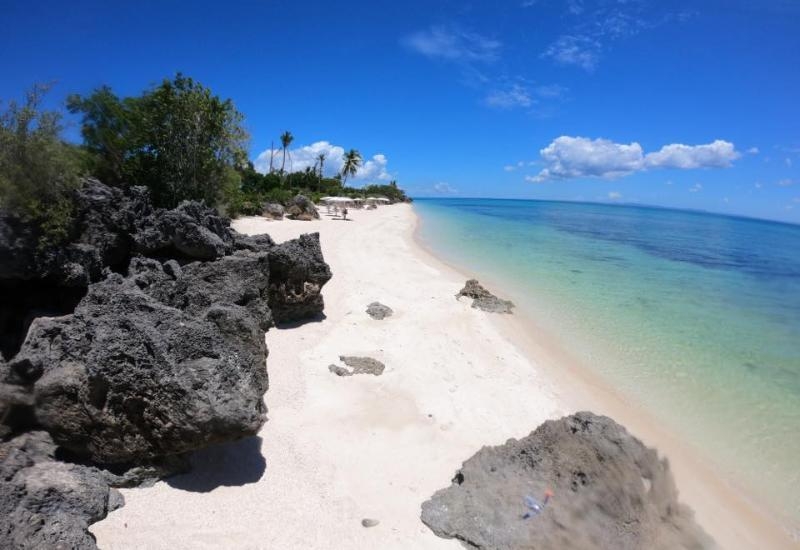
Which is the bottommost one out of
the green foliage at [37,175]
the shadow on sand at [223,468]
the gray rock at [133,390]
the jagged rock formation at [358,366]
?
the shadow on sand at [223,468]

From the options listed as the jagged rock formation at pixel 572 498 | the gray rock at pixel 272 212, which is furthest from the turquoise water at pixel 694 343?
the gray rock at pixel 272 212

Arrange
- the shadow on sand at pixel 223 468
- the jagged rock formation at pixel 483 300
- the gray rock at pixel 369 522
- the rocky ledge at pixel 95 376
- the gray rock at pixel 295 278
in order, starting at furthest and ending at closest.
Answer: the jagged rock formation at pixel 483 300 → the gray rock at pixel 295 278 → the shadow on sand at pixel 223 468 → the gray rock at pixel 369 522 → the rocky ledge at pixel 95 376

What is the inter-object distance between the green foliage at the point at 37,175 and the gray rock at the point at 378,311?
22.4 feet

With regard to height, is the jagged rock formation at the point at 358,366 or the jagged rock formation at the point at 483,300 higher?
the jagged rock formation at the point at 483,300

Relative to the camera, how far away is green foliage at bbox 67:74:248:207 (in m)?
16.9

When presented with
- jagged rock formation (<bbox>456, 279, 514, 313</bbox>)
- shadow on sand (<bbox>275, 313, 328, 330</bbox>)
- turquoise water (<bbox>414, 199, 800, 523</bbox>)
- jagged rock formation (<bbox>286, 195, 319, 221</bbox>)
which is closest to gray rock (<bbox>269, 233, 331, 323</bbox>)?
shadow on sand (<bbox>275, 313, 328, 330</bbox>)

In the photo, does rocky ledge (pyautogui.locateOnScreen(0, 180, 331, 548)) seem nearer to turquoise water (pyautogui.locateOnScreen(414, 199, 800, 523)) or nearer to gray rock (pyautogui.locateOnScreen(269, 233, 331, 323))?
gray rock (pyautogui.locateOnScreen(269, 233, 331, 323))

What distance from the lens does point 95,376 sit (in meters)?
4.78

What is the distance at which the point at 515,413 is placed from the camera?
752cm

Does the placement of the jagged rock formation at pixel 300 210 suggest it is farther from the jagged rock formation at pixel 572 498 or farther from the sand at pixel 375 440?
the jagged rock formation at pixel 572 498

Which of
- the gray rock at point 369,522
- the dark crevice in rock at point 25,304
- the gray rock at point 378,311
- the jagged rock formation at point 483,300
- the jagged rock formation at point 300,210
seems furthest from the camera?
the jagged rock formation at point 300,210

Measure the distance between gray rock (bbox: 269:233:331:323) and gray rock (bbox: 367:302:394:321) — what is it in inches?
63.0

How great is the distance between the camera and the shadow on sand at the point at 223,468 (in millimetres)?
4979

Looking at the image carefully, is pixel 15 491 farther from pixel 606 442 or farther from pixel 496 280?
pixel 496 280
